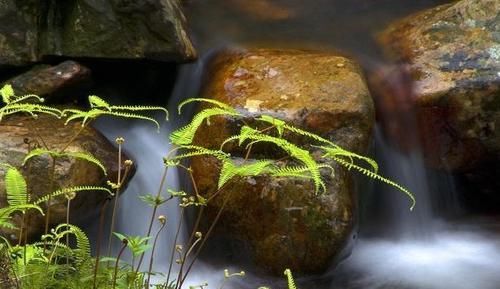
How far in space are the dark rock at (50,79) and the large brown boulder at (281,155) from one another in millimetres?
1230

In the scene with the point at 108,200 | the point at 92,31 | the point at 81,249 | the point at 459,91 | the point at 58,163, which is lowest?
the point at 58,163

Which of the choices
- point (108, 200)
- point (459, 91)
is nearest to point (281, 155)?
point (459, 91)

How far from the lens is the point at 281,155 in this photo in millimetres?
4891

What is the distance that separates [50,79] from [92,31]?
23.8 inches

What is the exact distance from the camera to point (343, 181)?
4766mm

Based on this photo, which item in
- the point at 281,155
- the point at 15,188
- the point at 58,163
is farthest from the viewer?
the point at 281,155

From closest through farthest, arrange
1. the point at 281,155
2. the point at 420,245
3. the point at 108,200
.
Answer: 1. the point at 108,200
2. the point at 281,155
3. the point at 420,245

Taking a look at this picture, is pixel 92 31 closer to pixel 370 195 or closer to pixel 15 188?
pixel 370 195

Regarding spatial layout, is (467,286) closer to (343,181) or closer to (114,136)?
(343,181)

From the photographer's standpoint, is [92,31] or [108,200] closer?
[108,200]

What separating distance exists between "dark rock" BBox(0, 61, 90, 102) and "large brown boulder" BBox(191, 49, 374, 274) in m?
1.23

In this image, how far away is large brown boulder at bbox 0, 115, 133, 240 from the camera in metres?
4.27

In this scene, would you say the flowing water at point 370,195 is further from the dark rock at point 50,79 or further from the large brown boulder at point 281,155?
the dark rock at point 50,79

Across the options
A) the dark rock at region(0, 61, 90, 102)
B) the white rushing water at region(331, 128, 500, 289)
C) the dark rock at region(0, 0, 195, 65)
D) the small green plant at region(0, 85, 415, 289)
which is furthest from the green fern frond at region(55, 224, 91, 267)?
the dark rock at region(0, 0, 195, 65)
